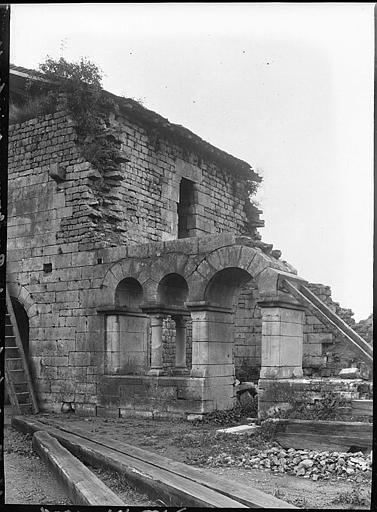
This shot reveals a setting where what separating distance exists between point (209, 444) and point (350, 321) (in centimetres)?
583

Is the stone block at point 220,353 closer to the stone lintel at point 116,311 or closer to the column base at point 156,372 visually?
the column base at point 156,372

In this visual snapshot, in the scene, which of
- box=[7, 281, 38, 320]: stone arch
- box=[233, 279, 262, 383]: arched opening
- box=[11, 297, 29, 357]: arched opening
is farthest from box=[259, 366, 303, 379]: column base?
box=[11, 297, 29, 357]: arched opening

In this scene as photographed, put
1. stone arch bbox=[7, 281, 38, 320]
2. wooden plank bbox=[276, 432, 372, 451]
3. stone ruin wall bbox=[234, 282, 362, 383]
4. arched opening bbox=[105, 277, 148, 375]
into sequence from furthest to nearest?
stone arch bbox=[7, 281, 38, 320] → stone ruin wall bbox=[234, 282, 362, 383] → arched opening bbox=[105, 277, 148, 375] → wooden plank bbox=[276, 432, 372, 451]

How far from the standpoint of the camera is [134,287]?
476 inches

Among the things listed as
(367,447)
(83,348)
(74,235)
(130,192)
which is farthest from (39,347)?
(367,447)

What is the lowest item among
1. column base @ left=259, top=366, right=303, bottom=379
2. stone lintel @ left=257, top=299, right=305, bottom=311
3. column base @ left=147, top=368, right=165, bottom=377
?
column base @ left=147, top=368, right=165, bottom=377

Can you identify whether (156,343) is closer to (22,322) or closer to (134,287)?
(134,287)

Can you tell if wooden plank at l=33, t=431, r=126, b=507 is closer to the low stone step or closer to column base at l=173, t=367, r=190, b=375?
the low stone step

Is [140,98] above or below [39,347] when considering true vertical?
above

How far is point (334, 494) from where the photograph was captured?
5.79m

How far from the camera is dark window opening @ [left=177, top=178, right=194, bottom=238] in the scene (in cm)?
1597

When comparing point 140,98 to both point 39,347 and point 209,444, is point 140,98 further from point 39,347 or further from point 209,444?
point 209,444

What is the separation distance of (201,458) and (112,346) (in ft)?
15.3

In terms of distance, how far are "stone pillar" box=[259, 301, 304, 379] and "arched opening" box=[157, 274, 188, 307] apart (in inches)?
84.6
